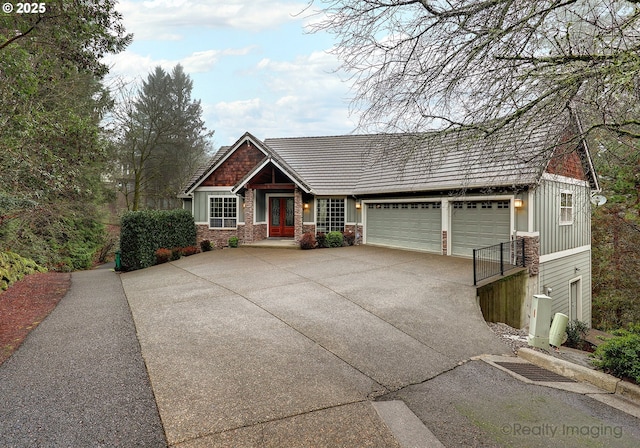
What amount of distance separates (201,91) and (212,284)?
2994cm

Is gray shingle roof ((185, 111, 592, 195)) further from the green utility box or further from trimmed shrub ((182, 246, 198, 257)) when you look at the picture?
trimmed shrub ((182, 246, 198, 257))

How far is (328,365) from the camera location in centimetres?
426

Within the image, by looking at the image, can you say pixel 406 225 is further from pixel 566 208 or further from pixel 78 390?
pixel 78 390

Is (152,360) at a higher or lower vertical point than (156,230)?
lower

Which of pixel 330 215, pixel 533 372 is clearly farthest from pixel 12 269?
pixel 533 372

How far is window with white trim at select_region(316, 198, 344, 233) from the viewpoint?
639 inches

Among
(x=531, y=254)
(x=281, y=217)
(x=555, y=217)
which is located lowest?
(x=531, y=254)

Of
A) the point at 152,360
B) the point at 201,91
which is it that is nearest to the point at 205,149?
the point at 201,91

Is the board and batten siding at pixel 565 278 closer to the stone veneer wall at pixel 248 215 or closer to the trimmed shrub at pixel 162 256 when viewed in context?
the stone veneer wall at pixel 248 215

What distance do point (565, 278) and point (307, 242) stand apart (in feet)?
34.0

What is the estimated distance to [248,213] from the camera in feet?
51.9

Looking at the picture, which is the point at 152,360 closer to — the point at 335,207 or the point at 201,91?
the point at 335,207

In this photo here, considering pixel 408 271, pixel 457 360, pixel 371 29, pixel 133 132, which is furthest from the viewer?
pixel 133 132

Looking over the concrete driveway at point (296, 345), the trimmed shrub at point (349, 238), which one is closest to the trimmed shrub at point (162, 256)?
the concrete driveway at point (296, 345)
